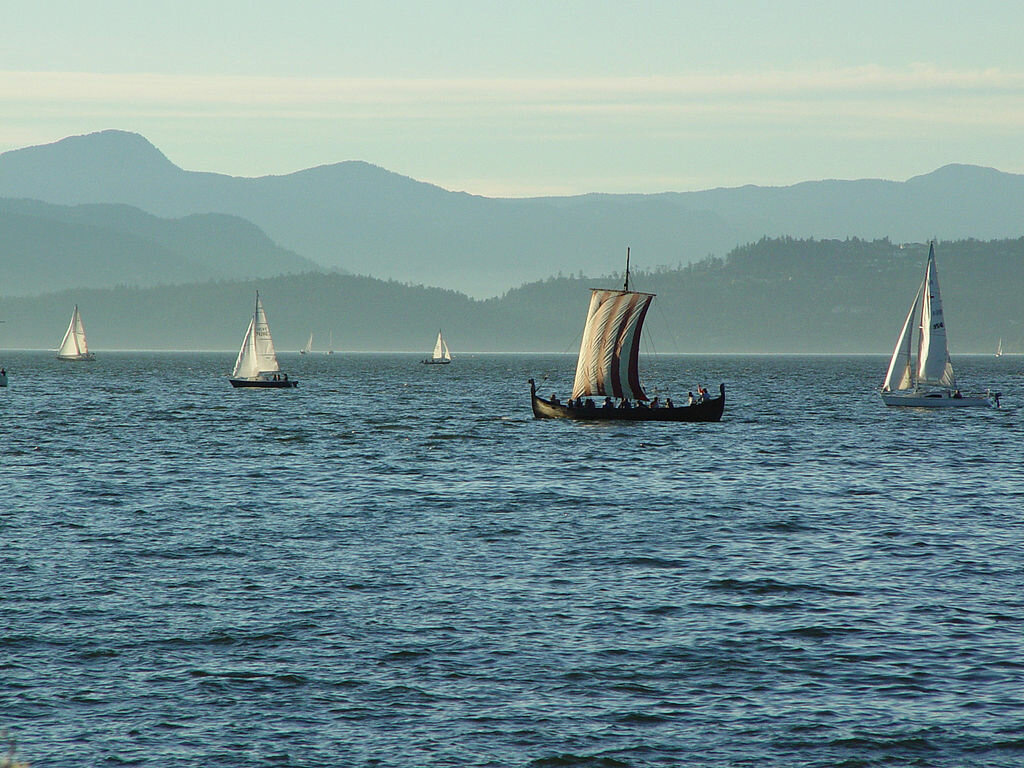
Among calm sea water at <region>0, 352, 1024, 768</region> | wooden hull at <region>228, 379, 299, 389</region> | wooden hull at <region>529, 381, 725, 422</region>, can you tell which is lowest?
calm sea water at <region>0, 352, 1024, 768</region>

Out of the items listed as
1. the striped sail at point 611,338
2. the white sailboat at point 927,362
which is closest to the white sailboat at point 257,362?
the striped sail at point 611,338

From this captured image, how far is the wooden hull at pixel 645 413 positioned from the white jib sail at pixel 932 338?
1963 centimetres

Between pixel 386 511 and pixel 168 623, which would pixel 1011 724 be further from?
pixel 386 511

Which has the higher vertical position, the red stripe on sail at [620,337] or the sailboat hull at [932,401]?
the red stripe on sail at [620,337]

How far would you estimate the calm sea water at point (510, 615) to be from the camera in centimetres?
2311

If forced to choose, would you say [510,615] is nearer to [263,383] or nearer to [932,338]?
[932,338]

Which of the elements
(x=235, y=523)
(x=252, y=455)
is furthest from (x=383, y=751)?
(x=252, y=455)

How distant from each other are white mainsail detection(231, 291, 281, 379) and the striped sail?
57.4 metres

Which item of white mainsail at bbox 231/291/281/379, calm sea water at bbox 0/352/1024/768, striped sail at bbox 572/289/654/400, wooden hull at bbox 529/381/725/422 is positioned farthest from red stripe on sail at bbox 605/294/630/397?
white mainsail at bbox 231/291/281/379

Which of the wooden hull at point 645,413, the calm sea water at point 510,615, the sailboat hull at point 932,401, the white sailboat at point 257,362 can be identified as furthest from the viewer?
the white sailboat at point 257,362

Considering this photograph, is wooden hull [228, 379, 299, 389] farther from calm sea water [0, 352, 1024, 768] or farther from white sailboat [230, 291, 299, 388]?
calm sea water [0, 352, 1024, 768]

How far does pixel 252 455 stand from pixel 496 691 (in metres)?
53.9

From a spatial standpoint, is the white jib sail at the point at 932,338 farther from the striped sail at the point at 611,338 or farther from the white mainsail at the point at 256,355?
the white mainsail at the point at 256,355

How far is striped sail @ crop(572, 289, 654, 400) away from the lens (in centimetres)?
9744
